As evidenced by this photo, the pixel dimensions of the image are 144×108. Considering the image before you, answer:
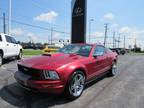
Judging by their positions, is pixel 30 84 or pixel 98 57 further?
pixel 98 57

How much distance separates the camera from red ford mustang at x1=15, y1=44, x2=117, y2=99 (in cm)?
550

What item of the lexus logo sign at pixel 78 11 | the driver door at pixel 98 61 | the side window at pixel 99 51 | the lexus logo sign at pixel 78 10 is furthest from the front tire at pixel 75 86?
the lexus logo sign at pixel 78 10

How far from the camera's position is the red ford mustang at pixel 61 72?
5.50 m

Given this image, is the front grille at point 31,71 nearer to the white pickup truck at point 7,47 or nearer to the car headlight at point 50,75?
the car headlight at point 50,75

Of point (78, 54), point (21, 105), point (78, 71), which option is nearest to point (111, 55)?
point (78, 54)

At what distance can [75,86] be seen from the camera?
6082mm

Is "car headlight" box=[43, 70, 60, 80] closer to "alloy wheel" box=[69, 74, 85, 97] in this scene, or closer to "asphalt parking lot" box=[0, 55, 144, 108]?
"alloy wheel" box=[69, 74, 85, 97]

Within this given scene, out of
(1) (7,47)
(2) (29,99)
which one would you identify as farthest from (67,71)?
(1) (7,47)

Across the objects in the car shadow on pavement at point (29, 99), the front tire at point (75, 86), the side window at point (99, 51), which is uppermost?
the side window at point (99, 51)

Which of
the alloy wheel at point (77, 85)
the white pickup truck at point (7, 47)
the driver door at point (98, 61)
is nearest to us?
the alloy wheel at point (77, 85)

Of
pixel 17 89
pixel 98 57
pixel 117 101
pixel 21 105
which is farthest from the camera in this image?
pixel 98 57

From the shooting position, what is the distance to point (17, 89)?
6801 mm

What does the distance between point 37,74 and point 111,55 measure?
14.3 feet

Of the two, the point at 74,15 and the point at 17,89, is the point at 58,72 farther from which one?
the point at 74,15
